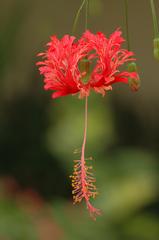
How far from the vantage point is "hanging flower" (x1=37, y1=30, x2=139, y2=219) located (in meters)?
1.81

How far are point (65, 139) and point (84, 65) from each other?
223 cm

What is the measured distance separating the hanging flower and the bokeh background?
5.46ft

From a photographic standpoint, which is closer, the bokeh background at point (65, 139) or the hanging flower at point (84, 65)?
the hanging flower at point (84, 65)

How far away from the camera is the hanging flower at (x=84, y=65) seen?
1.81m

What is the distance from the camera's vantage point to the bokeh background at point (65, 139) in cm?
375

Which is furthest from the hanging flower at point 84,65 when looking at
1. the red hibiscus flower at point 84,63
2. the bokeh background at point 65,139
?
the bokeh background at point 65,139

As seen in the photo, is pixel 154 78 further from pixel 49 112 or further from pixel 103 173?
pixel 103 173

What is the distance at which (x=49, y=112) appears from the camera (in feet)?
14.4

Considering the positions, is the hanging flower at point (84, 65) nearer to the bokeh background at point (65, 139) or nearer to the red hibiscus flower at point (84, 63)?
the red hibiscus flower at point (84, 63)

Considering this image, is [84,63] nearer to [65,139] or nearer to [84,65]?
[84,65]

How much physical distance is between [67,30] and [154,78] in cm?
64

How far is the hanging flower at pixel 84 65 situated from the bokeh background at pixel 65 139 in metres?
1.66

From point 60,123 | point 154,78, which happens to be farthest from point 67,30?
point 60,123

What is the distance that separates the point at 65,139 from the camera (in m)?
4.08
